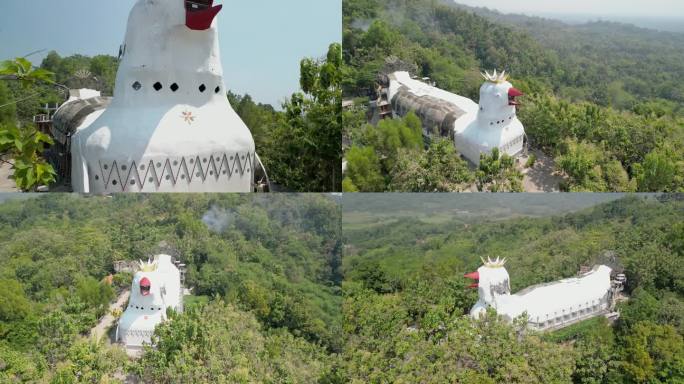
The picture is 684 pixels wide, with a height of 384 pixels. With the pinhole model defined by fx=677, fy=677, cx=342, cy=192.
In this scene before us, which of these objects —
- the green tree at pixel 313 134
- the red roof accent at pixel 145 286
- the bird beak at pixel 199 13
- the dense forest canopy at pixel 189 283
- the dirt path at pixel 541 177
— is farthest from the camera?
the green tree at pixel 313 134

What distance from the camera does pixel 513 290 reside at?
8.22 m

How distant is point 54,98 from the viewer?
9875 mm

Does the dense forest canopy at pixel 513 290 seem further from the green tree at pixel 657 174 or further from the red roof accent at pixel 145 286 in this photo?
the red roof accent at pixel 145 286

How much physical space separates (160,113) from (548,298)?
16.1 ft

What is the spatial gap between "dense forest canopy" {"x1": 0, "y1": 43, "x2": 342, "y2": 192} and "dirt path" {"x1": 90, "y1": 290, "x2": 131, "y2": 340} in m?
2.61

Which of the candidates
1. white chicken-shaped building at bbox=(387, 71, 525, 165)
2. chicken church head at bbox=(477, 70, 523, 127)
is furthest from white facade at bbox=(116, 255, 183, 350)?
chicken church head at bbox=(477, 70, 523, 127)

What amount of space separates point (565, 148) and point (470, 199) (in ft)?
4.96

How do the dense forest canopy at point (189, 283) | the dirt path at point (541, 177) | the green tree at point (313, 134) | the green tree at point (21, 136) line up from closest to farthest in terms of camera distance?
the green tree at point (21, 136) → the dense forest canopy at point (189, 283) → the dirt path at point (541, 177) → the green tree at point (313, 134)

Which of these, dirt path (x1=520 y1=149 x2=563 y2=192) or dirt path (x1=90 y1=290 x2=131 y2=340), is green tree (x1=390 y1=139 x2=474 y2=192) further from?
dirt path (x1=90 y1=290 x2=131 y2=340)

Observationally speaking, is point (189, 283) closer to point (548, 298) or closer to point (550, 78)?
point (548, 298)

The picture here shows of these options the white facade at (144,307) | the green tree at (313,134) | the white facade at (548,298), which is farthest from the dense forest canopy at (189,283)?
the white facade at (548,298)

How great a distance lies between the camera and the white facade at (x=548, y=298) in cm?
788

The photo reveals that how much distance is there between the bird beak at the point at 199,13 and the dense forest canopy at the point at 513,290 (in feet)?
9.82

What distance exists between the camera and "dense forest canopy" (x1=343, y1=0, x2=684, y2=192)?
855 cm
